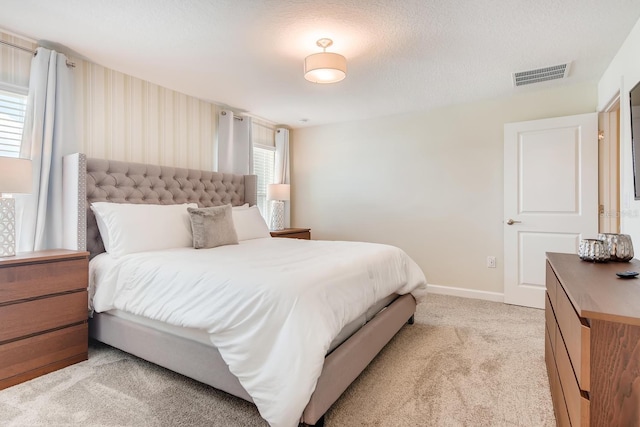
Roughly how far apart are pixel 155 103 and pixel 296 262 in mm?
2462

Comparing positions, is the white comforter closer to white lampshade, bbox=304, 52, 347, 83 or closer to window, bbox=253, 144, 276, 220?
white lampshade, bbox=304, 52, 347, 83

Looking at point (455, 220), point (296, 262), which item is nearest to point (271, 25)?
point (296, 262)

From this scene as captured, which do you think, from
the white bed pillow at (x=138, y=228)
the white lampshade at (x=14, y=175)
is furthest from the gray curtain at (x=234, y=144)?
the white lampshade at (x=14, y=175)

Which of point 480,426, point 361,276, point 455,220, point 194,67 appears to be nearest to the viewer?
point 480,426

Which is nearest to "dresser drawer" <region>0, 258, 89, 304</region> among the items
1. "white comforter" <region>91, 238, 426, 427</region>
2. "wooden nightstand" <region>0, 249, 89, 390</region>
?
"wooden nightstand" <region>0, 249, 89, 390</region>

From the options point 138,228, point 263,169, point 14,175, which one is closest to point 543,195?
point 263,169

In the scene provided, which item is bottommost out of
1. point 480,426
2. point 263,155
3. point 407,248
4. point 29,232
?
point 480,426

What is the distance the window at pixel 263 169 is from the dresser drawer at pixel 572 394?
3835 millimetres

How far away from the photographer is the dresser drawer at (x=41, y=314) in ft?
6.18

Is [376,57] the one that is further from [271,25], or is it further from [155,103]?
[155,103]

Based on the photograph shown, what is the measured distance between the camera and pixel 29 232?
237cm

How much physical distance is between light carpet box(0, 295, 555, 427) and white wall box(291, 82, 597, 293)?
60.0 inches

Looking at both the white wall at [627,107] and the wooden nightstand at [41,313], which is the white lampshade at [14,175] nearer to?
the wooden nightstand at [41,313]

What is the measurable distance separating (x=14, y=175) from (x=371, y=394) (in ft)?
8.35
